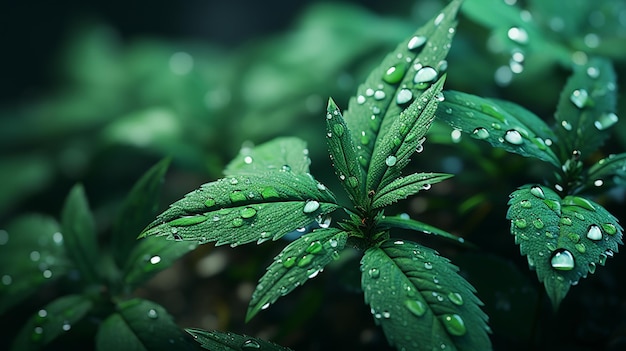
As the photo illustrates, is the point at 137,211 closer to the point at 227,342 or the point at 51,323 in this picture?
the point at 51,323

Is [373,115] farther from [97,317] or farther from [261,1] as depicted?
[261,1]

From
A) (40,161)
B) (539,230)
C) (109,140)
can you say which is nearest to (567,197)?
(539,230)

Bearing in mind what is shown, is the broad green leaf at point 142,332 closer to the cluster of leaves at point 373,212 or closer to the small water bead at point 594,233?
the cluster of leaves at point 373,212

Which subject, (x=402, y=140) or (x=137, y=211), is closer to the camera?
(x=402, y=140)

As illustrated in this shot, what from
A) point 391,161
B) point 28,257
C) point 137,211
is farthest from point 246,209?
point 28,257

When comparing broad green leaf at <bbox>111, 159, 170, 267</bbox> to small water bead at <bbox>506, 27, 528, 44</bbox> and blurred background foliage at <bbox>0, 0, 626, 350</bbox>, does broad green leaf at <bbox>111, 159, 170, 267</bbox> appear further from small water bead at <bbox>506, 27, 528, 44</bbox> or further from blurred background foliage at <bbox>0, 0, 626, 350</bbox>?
small water bead at <bbox>506, 27, 528, 44</bbox>

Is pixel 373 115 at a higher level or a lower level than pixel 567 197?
higher
